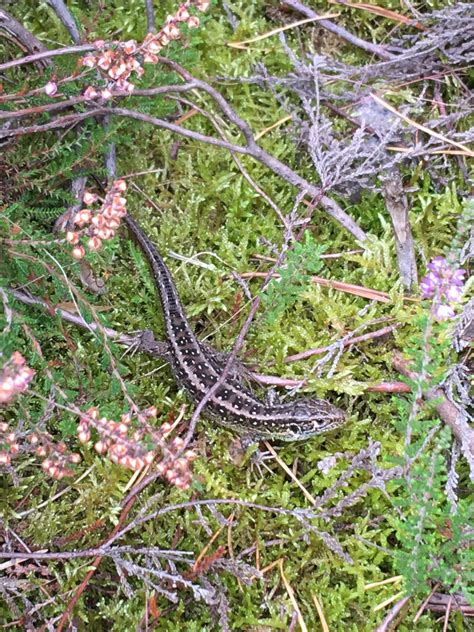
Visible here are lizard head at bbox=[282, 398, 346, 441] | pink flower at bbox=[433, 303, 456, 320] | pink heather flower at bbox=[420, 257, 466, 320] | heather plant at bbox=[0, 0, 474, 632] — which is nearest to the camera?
pink heather flower at bbox=[420, 257, 466, 320]

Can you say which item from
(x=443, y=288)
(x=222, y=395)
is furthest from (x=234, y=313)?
(x=443, y=288)

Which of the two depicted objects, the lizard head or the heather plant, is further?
the lizard head

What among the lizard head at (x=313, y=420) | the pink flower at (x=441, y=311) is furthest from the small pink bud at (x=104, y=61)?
the lizard head at (x=313, y=420)

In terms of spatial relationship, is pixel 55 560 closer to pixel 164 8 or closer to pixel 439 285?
pixel 439 285

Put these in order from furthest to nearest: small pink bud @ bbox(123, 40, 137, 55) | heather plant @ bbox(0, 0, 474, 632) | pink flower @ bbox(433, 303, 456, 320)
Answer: heather plant @ bbox(0, 0, 474, 632), small pink bud @ bbox(123, 40, 137, 55), pink flower @ bbox(433, 303, 456, 320)

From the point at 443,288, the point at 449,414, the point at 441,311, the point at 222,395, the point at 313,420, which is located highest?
the point at 443,288

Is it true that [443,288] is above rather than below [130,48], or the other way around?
below

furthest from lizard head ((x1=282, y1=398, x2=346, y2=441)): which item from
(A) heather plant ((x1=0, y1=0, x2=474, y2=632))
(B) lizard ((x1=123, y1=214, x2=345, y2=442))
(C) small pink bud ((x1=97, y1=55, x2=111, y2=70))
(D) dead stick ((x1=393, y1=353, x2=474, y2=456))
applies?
(C) small pink bud ((x1=97, y1=55, x2=111, y2=70))

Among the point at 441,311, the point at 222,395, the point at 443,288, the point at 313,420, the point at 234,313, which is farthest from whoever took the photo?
the point at 234,313

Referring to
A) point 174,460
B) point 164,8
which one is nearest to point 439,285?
point 174,460

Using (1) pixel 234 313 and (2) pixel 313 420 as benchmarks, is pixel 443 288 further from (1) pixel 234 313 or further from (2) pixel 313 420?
(1) pixel 234 313

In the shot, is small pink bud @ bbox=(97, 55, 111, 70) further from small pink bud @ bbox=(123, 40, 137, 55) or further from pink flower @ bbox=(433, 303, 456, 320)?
pink flower @ bbox=(433, 303, 456, 320)
